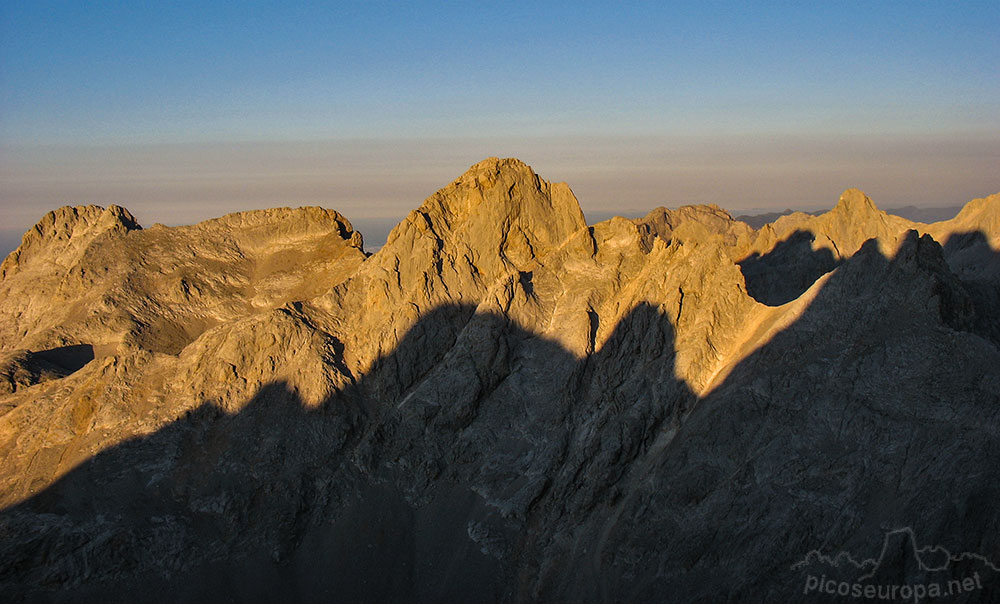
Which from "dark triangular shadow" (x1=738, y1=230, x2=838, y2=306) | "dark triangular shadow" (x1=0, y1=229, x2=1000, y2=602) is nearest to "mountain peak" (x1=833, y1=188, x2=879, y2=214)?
"dark triangular shadow" (x1=738, y1=230, x2=838, y2=306)

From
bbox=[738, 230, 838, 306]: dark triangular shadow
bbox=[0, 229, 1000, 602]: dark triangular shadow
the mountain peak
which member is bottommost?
bbox=[0, 229, 1000, 602]: dark triangular shadow

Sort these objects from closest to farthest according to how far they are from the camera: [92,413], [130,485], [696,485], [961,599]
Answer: [961,599] < [696,485] < [130,485] < [92,413]

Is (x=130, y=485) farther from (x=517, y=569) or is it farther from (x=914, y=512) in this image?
(x=914, y=512)

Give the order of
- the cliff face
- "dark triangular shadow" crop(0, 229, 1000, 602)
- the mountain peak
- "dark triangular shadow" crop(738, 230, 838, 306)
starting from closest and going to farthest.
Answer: "dark triangular shadow" crop(0, 229, 1000, 602)
the cliff face
"dark triangular shadow" crop(738, 230, 838, 306)
the mountain peak

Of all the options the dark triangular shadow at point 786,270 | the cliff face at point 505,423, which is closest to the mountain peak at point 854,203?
the dark triangular shadow at point 786,270

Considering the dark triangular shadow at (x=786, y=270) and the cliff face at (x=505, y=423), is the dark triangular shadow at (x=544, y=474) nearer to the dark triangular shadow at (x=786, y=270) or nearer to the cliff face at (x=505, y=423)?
the cliff face at (x=505, y=423)

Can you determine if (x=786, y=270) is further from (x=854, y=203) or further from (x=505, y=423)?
(x=505, y=423)

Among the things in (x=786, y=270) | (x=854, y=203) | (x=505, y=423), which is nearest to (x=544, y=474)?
(x=505, y=423)

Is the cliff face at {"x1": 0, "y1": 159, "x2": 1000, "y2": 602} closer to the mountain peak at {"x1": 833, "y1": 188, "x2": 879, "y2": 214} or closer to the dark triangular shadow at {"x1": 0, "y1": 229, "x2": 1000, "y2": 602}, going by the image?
the dark triangular shadow at {"x1": 0, "y1": 229, "x2": 1000, "y2": 602}

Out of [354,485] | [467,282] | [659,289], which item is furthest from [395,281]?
[659,289]
